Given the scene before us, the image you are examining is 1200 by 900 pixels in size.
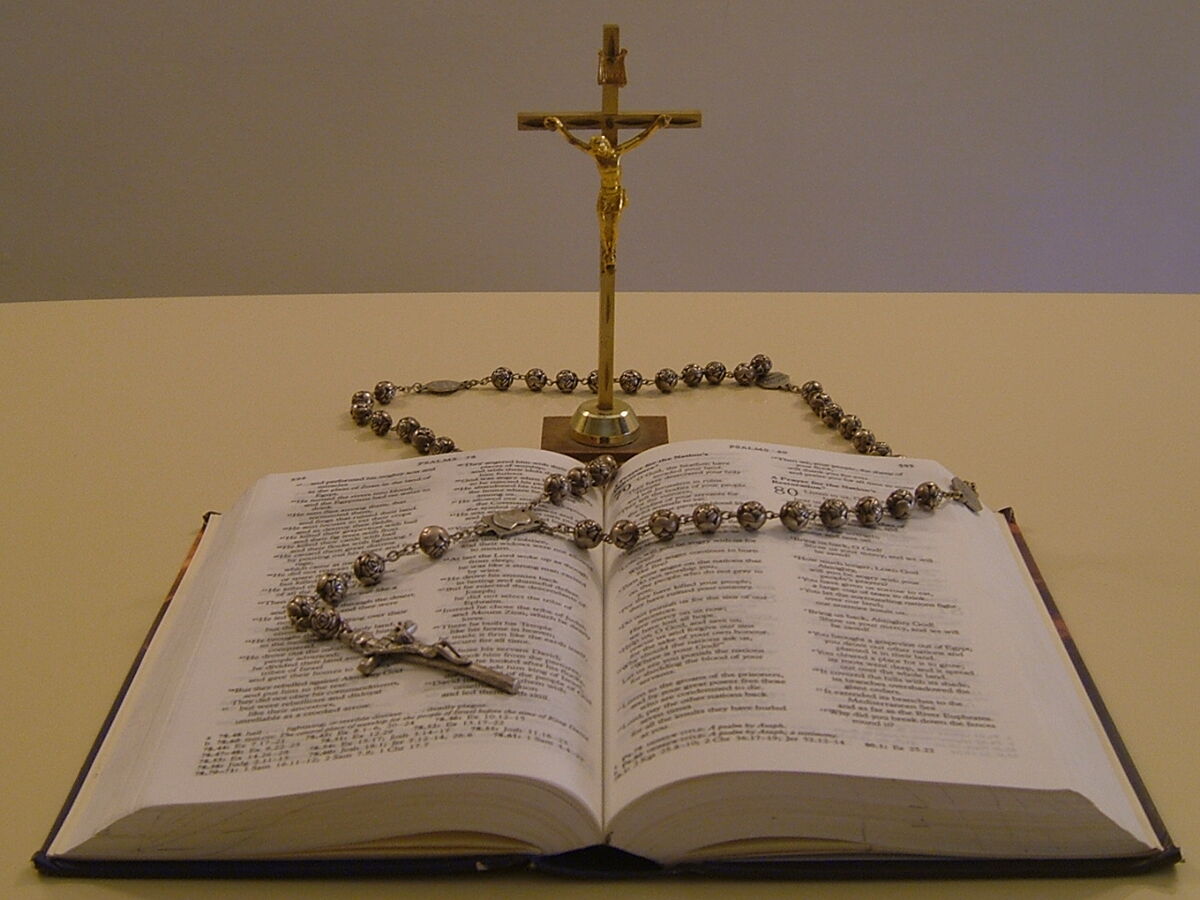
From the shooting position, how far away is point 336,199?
255 centimetres

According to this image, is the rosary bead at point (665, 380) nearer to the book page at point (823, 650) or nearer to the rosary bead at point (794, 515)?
the book page at point (823, 650)

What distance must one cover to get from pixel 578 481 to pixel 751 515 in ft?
0.58

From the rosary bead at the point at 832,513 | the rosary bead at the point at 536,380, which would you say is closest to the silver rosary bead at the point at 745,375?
the rosary bead at the point at 536,380

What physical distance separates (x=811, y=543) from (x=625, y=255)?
5.54ft

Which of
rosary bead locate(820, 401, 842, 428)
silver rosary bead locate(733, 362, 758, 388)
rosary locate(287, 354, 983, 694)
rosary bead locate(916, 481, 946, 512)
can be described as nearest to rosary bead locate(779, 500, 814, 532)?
rosary locate(287, 354, 983, 694)

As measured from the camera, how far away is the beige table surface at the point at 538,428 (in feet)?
2.92

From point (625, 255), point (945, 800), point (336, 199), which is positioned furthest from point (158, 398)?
point (625, 255)

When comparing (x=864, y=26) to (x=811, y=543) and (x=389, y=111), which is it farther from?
(x=811, y=543)

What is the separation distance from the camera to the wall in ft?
7.66

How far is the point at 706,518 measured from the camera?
100 cm

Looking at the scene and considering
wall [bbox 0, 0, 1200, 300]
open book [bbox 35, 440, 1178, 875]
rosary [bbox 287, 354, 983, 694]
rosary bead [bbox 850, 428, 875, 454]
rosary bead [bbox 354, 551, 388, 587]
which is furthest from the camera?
wall [bbox 0, 0, 1200, 300]

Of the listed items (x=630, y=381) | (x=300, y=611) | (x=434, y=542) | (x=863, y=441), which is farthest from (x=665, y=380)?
(x=300, y=611)

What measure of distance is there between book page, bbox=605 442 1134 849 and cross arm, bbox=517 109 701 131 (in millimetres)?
329

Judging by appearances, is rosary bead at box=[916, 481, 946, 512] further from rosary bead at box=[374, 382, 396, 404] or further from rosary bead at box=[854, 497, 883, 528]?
rosary bead at box=[374, 382, 396, 404]
